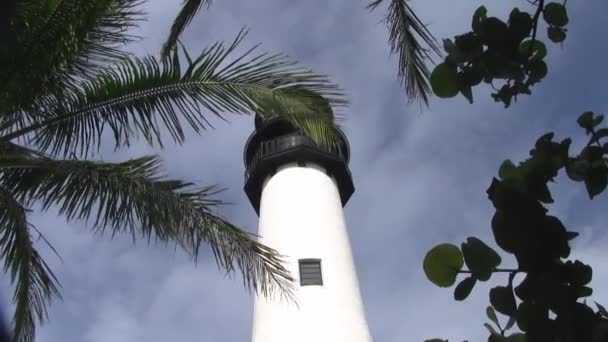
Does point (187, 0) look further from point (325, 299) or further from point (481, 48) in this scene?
point (325, 299)

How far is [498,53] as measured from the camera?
1.47 m

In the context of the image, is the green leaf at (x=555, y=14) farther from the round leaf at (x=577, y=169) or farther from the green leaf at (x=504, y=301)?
the green leaf at (x=504, y=301)

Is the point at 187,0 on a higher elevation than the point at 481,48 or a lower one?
higher

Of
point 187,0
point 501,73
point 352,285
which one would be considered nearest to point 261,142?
point 352,285

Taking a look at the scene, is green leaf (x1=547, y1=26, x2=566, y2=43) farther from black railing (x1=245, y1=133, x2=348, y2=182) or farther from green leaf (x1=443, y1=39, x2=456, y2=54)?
black railing (x1=245, y1=133, x2=348, y2=182)

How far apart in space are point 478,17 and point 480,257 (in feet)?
1.88

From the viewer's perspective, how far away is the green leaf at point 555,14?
5.07ft

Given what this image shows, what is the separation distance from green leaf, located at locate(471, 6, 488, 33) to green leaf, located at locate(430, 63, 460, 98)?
105 millimetres

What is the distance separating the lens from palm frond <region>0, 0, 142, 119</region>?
4691mm

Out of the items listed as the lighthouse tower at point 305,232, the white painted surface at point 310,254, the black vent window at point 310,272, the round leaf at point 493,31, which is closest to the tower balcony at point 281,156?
the lighthouse tower at point 305,232

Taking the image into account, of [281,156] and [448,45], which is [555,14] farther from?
[281,156]

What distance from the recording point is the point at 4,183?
5.15 meters

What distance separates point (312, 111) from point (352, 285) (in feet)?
26.9

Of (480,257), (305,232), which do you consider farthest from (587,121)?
(305,232)
